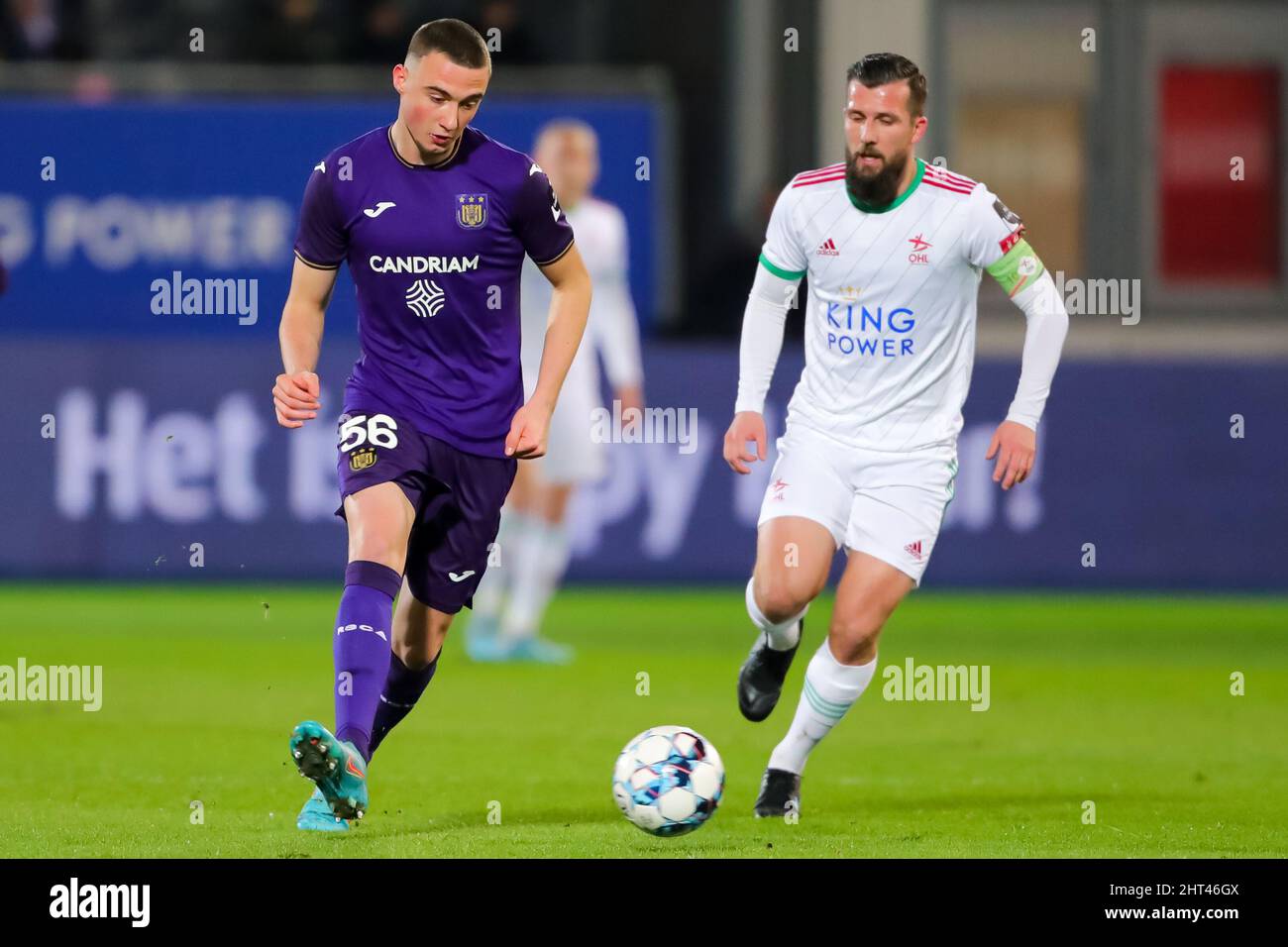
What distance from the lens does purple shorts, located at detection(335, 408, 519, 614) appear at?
→ 6844 millimetres

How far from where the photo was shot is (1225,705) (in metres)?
10.7

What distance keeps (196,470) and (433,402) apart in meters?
8.75

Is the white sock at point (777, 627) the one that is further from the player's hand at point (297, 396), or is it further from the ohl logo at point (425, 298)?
the player's hand at point (297, 396)

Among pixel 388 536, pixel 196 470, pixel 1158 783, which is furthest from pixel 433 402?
pixel 196 470

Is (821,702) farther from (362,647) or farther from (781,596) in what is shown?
(362,647)

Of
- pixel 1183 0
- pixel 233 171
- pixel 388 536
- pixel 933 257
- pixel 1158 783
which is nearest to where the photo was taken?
pixel 388 536

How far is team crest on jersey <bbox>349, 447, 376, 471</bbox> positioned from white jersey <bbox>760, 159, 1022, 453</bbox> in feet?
5.07

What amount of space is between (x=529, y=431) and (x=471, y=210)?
0.69m

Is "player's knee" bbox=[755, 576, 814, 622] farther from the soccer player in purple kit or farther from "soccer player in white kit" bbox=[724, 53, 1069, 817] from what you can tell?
the soccer player in purple kit

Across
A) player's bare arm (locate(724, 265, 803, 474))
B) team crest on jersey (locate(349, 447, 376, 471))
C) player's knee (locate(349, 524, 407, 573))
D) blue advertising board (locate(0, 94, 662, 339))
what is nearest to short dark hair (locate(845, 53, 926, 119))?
player's bare arm (locate(724, 265, 803, 474))

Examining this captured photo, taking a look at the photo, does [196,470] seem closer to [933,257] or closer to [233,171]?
[233,171]

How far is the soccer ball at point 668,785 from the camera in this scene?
662cm

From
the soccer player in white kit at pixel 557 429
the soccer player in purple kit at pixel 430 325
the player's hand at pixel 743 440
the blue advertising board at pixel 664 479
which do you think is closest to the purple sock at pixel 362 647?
the soccer player in purple kit at pixel 430 325

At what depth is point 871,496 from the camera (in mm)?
7430
